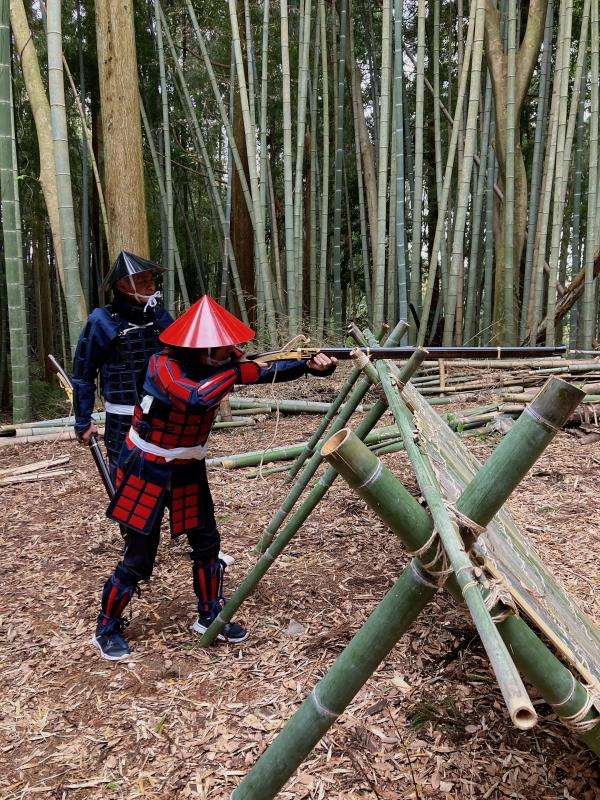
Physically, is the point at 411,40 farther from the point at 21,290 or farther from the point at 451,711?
the point at 451,711

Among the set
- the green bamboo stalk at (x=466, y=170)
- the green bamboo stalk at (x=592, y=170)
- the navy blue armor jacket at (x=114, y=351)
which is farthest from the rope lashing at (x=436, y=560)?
the green bamboo stalk at (x=592, y=170)

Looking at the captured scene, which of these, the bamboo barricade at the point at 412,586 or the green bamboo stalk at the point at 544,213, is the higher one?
the green bamboo stalk at the point at 544,213

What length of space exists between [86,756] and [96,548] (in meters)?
1.44

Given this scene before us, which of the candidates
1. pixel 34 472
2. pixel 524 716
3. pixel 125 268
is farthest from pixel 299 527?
pixel 34 472

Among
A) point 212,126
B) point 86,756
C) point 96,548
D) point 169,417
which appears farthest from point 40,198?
point 86,756

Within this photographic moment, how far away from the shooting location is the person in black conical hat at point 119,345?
253cm

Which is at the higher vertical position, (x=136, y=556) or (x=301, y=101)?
(x=301, y=101)

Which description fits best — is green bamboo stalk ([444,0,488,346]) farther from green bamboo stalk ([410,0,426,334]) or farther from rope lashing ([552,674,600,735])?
rope lashing ([552,674,600,735])

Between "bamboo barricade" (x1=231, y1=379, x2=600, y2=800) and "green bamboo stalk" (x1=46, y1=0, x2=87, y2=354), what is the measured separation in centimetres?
366

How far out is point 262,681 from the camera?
6.80 ft

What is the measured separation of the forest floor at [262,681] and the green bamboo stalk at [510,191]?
2.61 meters

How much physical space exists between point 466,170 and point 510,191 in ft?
2.73

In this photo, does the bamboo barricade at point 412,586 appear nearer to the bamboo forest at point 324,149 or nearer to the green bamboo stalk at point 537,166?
the bamboo forest at point 324,149

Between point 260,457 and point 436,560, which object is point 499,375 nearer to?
point 260,457
